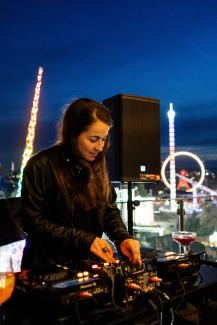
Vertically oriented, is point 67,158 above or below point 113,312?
above

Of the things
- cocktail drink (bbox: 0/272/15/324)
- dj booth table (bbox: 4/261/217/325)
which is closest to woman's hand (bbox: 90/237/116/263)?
dj booth table (bbox: 4/261/217/325)

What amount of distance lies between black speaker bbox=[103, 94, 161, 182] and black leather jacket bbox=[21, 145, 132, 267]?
146cm

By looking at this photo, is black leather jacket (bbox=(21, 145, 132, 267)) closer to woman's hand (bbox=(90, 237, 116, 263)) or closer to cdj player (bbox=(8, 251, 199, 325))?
woman's hand (bbox=(90, 237, 116, 263))

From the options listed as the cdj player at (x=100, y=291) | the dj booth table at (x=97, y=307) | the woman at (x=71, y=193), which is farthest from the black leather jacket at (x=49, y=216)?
the dj booth table at (x=97, y=307)

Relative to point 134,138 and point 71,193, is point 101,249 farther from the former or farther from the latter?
point 134,138

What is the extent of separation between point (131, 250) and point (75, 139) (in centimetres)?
53

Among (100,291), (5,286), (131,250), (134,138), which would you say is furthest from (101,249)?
(134,138)

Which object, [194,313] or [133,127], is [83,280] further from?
[133,127]

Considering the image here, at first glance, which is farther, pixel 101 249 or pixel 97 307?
pixel 101 249

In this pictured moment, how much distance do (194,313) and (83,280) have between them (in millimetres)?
417

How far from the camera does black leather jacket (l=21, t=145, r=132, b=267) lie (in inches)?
54.6

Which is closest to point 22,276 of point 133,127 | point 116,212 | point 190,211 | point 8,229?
point 116,212

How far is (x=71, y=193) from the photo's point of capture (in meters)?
1.54

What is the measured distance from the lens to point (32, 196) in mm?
1458
